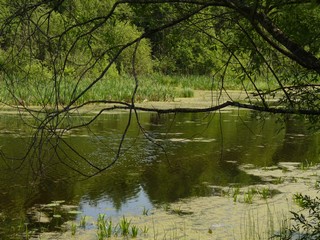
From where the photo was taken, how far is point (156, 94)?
67.8 feet

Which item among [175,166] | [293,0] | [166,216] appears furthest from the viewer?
[175,166]

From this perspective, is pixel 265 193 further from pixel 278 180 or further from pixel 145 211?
pixel 145 211

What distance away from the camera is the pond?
6137 millimetres

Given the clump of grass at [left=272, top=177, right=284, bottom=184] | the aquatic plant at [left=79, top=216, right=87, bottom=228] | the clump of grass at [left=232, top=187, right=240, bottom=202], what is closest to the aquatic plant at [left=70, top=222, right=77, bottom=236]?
the aquatic plant at [left=79, top=216, right=87, bottom=228]

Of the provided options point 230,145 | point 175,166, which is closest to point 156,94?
point 230,145

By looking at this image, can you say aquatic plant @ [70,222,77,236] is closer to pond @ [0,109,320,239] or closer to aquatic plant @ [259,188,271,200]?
pond @ [0,109,320,239]

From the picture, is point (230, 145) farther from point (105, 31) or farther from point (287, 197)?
point (105, 31)

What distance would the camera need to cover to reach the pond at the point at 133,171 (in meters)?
6.14

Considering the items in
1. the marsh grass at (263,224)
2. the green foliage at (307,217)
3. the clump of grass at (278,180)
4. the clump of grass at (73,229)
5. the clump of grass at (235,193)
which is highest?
the green foliage at (307,217)

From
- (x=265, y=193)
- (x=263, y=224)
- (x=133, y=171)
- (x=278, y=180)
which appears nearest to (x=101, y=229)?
(x=263, y=224)

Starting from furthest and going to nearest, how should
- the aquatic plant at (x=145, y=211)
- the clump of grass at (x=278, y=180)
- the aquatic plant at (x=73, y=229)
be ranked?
the clump of grass at (x=278, y=180) → the aquatic plant at (x=145, y=211) → the aquatic plant at (x=73, y=229)

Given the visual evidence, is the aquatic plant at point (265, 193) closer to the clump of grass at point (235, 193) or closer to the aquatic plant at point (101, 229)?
the clump of grass at point (235, 193)

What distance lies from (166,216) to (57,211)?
1.31 metres

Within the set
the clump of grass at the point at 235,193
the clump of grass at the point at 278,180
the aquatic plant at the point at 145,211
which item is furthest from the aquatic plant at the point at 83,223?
the clump of grass at the point at 278,180
